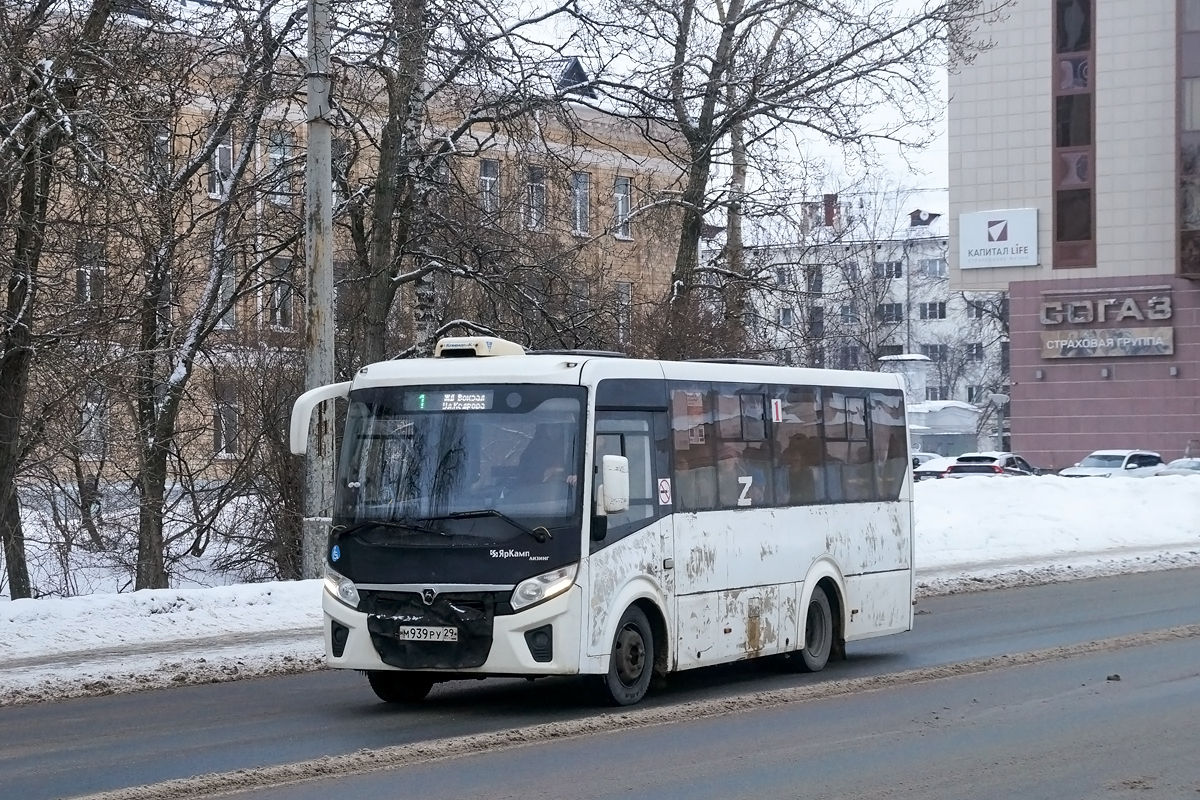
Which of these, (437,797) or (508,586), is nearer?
(437,797)

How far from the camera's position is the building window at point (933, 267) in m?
103

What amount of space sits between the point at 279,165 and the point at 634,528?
504 inches

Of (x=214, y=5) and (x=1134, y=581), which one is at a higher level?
(x=214, y=5)

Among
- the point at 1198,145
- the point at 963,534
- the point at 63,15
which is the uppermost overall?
the point at 1198,145

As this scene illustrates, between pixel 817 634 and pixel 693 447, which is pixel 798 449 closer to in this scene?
pixel 817 634

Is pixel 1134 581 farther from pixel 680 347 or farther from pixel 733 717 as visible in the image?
pixel 733 717

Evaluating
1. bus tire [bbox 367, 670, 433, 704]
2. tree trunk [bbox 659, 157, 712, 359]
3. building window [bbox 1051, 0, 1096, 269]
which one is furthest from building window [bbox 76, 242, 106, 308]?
building window [bbox 1051, 0, 1096, 269]

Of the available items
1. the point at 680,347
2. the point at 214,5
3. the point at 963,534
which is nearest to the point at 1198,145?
the point at 963,534

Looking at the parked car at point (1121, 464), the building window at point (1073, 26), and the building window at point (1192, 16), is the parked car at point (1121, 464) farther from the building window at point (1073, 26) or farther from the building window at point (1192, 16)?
the building window at point (1073, 26)

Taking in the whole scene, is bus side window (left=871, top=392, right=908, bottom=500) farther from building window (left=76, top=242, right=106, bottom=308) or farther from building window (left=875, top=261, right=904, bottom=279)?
building window (left=875, top=261, right=904, bottom=279)

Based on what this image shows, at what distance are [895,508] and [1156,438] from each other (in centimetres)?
4883

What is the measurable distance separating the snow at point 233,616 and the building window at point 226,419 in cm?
911

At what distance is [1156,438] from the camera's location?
60.6 metres

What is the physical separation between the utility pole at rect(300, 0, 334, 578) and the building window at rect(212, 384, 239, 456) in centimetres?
827
